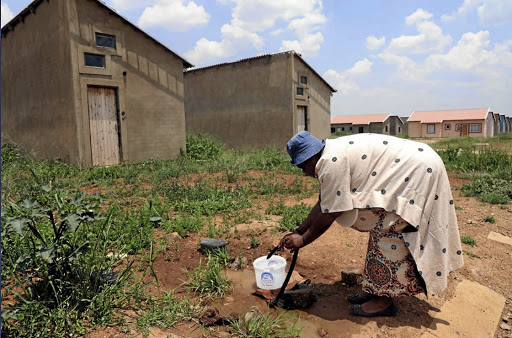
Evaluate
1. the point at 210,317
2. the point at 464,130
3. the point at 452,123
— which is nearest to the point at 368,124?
the point at 452,123

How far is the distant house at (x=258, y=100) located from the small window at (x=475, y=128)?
22.2 meters

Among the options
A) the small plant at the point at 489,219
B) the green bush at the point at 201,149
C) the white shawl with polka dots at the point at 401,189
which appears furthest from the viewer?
the green bush at the point at 201,149

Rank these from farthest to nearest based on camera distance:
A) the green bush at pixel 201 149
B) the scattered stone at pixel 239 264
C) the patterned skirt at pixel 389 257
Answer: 1. the green bush at pixel 201 149
2. the scattered stone at pixel 239 264
3. the patterned skirt at pixel 389 257

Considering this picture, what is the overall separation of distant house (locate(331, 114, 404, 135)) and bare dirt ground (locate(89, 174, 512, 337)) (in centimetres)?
3436

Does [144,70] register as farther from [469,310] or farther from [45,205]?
[469,310]

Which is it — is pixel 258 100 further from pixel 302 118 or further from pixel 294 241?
pixel 294 241

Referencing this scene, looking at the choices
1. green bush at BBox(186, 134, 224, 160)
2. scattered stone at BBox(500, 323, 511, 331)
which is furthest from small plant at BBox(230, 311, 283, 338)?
green bush at BBox(186, 134, 224, 160)

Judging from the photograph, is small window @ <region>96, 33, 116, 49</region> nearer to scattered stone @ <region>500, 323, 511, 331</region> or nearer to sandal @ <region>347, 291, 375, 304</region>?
sandal @ <region>347, 291, 375, 304</region>

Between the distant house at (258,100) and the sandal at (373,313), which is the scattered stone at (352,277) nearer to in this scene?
the sandal at (373,313)

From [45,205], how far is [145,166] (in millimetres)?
7649

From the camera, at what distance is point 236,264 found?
3.54 metres

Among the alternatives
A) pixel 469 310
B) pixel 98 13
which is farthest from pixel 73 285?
pixel 98 13

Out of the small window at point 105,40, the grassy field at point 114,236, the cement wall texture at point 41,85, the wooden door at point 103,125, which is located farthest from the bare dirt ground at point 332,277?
the small window at point 105,40

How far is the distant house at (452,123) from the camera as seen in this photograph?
110ft
